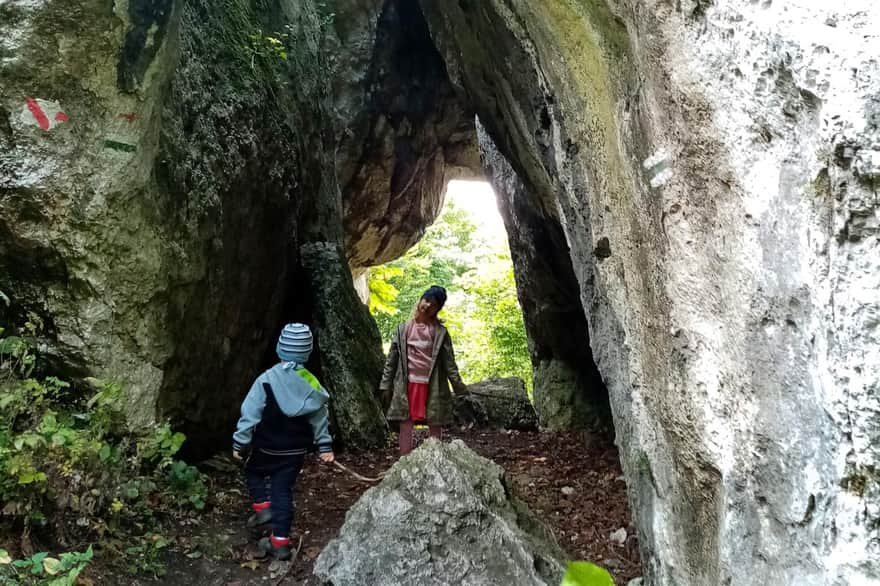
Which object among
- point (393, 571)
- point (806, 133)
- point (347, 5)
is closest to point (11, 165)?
point (393, 571)

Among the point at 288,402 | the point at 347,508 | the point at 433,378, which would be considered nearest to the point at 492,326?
the point at 433,378

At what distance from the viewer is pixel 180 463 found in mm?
4949

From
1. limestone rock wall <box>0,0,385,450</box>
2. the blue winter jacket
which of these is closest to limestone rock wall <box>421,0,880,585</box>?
the blue winter jacket

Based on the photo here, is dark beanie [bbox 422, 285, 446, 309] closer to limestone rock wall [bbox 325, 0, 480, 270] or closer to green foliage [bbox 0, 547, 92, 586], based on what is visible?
green foliage [bbox 0, 547, 92, 586]

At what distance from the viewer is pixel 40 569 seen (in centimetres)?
284

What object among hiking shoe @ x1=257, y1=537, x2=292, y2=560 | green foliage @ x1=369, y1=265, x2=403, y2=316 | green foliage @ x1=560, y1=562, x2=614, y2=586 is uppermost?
green foliage @ x1=369, y1=265, x2=403, y2=316

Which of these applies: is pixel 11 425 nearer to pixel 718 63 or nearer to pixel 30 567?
pixel 30 567

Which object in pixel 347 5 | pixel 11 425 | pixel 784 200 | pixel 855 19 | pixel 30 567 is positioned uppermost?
pixel 347 5

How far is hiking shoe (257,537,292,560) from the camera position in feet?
14.1

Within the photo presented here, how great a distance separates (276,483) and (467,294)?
16.3m

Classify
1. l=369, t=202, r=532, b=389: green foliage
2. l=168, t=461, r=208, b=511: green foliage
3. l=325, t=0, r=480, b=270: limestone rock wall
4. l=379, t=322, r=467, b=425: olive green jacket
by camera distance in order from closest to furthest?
l=168, t=461, r=208, b=511: green foliage
l=379, t=322, r=467, b=425: olive green jacket
l=325, t=0, r=480, b=270: limestone rock wall
l=369, t=202, r=532, b=389: green foliage

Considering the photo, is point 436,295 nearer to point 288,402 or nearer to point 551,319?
point 288,402

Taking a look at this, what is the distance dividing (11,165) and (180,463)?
7.60 feet

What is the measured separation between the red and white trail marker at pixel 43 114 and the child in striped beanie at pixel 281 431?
6.49ft
